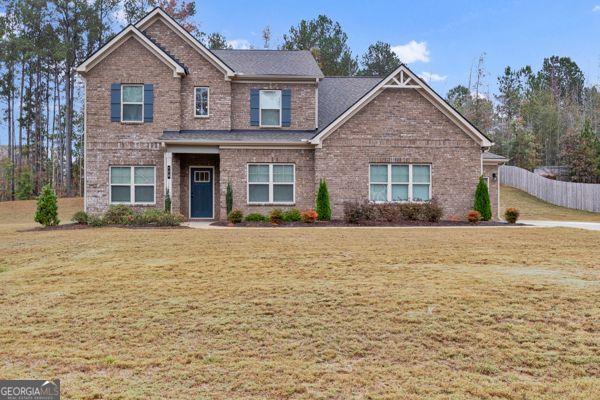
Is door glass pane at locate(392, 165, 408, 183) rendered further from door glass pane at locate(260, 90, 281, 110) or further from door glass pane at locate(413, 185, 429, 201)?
door glass pane at locate(260, 90, 281, 110)

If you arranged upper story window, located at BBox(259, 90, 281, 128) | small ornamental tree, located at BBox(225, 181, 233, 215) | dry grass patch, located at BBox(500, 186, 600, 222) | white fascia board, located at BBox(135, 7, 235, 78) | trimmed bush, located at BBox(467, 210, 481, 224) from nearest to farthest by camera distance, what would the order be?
1. trimmed bush, located at BBox(467, 210, 481, 224)
2. small ornamental tree, located at BBox(225, 181, 233, 215)
3. white fascia board, located at BBox(135, 7, 235, 78)
4. upper story window, located at BBox(259, 90, 281, 128)
5. dry grass patch, located at BBox(500, 186, 600, 222)

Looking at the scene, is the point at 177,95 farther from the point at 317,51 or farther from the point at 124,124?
the point at 317,51

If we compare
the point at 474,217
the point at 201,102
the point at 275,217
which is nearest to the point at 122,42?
the point at 201,102

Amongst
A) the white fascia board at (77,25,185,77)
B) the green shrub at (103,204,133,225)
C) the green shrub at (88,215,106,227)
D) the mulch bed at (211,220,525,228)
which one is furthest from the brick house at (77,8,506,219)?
the green shrub at (88,215,106,227)

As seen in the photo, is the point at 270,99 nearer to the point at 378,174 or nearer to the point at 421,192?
the point at 378,174

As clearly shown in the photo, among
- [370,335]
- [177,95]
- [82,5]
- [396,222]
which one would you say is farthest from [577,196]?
[82,5]

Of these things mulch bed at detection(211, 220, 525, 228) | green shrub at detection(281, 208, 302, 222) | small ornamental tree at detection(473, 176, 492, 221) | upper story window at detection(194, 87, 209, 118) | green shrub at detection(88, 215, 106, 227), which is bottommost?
mulch bed at detection(211, 220, 525, 228)

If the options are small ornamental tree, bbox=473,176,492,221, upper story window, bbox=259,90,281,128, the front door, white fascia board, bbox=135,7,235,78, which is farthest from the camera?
upper story window, bbox=259,90,281,128

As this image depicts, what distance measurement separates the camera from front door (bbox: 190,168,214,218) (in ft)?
69.4

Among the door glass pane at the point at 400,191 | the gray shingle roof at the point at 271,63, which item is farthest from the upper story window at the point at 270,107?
the door glass pane at the point at 400,191

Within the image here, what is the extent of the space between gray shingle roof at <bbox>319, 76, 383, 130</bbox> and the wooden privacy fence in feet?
56.6

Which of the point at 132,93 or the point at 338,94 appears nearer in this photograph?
the point at 132,93

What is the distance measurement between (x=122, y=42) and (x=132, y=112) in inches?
117

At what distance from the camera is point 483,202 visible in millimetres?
19703
